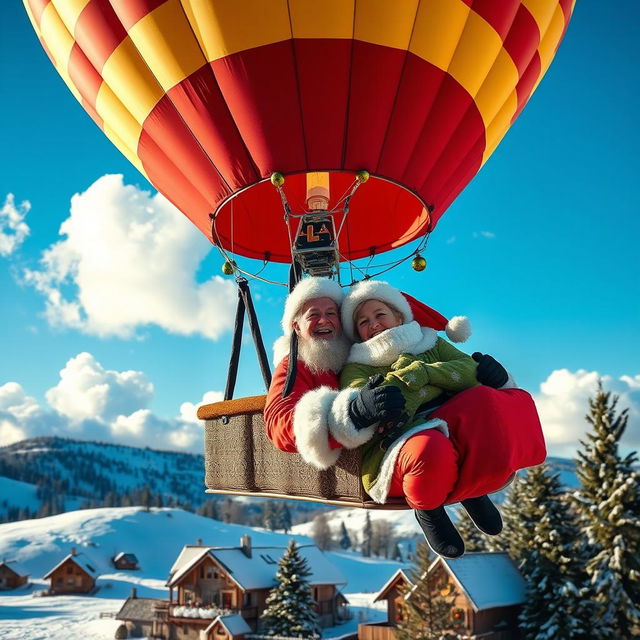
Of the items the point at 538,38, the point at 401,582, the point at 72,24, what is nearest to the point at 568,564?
the point at 401,582

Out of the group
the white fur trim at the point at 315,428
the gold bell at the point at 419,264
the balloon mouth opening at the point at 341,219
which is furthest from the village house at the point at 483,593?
the white fur trim at the point at 315,428

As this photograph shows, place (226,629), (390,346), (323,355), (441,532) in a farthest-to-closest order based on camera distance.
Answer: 1. (226,629)
2. (323,355)
3. (390,346)
4. (441,532)

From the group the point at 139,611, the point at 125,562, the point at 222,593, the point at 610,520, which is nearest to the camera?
the point at 610,520

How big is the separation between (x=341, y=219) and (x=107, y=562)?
60759 millimetres

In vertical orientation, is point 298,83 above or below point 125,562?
above

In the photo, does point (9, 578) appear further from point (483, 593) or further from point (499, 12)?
point (499, 12)

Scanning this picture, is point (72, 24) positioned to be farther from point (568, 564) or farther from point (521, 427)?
point (568, 564)

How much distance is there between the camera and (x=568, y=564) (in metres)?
14.9

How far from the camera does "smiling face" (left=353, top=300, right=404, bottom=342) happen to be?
3.37m

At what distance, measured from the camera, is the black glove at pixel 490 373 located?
10.7 feet

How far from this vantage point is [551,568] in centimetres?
1510

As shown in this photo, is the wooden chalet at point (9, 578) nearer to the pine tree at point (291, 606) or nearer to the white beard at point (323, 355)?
the pine tree at point (291, 606)

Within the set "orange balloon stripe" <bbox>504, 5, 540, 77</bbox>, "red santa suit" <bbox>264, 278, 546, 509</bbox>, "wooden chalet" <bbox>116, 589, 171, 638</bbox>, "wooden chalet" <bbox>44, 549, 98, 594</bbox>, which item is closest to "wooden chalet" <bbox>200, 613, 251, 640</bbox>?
"wooden chalet" <bbox>116, 589, 171, 638</bbox>

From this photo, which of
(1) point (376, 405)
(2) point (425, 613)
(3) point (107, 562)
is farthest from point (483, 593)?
(3) point (107, 562)
